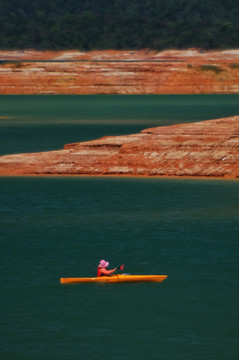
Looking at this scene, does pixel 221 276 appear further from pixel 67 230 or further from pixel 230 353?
pixel 67 230

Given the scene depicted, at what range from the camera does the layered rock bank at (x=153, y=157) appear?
68812mm

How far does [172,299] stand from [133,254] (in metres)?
7.57

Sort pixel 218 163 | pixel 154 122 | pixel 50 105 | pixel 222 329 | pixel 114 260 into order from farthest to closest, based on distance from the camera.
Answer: pixel 50 105 < pixel 154 122 < pixel 218 163 < pixel 114 260 < pixel 222 329

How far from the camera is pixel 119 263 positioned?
4028 centimetres

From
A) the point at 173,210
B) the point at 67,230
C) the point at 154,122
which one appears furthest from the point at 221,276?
the point at 154,122

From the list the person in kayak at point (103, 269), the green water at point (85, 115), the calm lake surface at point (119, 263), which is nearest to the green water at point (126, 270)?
the calm lake surface at point (119, 263)

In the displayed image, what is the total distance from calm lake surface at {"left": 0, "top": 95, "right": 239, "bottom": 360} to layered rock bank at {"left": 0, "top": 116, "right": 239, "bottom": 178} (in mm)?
2062

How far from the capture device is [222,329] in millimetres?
31594

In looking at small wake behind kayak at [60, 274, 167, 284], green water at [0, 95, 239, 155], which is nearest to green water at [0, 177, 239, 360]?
small wake behind kayak at [60, 274, 167, 284]

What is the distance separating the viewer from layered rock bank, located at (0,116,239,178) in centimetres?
6881

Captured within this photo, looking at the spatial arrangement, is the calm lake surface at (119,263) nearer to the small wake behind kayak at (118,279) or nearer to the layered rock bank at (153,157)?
the small wake behind kayak at (118,279)

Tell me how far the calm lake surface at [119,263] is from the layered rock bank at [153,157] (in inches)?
81.2

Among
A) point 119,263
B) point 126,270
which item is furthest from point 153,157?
point 126,270

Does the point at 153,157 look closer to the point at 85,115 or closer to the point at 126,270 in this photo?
the point at 126,270
